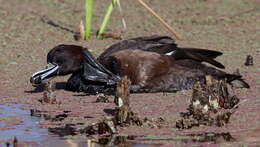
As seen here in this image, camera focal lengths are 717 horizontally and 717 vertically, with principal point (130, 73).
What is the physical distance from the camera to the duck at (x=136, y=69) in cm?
813

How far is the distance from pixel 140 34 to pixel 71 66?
356 cm

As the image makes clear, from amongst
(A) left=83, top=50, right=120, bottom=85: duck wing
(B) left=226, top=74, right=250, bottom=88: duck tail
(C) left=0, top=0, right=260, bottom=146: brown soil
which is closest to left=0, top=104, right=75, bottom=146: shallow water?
(C) left=0, top=0, right=260, bottom=146: brown soil

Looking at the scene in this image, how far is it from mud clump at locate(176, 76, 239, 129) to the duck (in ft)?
2.87

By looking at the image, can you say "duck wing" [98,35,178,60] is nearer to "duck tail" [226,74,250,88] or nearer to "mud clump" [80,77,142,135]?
"duck tail" [226,74,250,88]

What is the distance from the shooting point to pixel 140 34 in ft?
38.6

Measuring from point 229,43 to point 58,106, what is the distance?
14.7 feet

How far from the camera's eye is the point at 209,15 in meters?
13.1

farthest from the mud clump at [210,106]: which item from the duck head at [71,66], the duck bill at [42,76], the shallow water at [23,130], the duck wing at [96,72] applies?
the duck bill at [42,76]

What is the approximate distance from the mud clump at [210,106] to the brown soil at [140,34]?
8 cm

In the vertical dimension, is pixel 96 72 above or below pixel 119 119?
above

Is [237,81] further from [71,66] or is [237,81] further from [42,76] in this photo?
[42,76]

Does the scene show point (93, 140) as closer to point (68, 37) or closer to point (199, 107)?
point (199, 107)

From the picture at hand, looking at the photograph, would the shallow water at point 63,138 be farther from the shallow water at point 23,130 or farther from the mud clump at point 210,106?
the mud clump at point 210,106

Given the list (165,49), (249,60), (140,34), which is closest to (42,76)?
(165,49)
